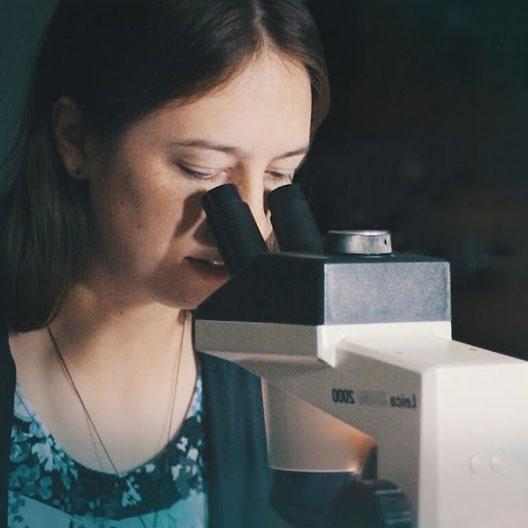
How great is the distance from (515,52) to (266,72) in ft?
2.27

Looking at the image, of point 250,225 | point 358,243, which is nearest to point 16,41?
point 250,225

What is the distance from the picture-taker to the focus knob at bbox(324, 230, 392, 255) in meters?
0.85

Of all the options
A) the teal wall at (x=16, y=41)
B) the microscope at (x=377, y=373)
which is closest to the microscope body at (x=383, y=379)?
the microscope at (x=377, y=373)

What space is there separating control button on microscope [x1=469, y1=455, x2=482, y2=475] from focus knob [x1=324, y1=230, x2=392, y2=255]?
184 mm

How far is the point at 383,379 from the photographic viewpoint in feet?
2.51

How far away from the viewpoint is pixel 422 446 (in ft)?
2.39

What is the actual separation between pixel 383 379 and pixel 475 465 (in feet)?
0.27

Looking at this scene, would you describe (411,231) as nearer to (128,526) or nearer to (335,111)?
(335,111)

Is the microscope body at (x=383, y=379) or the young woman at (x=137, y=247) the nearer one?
the microscope body at (x=383, y=379)

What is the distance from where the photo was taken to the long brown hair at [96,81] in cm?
116

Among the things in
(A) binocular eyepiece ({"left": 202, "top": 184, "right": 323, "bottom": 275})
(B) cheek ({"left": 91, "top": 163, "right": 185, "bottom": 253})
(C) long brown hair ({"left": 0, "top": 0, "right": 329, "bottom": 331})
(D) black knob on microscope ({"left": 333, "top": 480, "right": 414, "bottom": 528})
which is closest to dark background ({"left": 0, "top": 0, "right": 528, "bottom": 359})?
(C) long brown hair ({"left": 0, "top": 0, "right": 329, "bottom": 331})

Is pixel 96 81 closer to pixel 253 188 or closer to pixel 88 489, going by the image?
pixel 253 188

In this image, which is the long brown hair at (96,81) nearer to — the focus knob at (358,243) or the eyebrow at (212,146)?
the eyebrow at (212,146)

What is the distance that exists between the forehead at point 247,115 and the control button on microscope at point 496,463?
481mm
